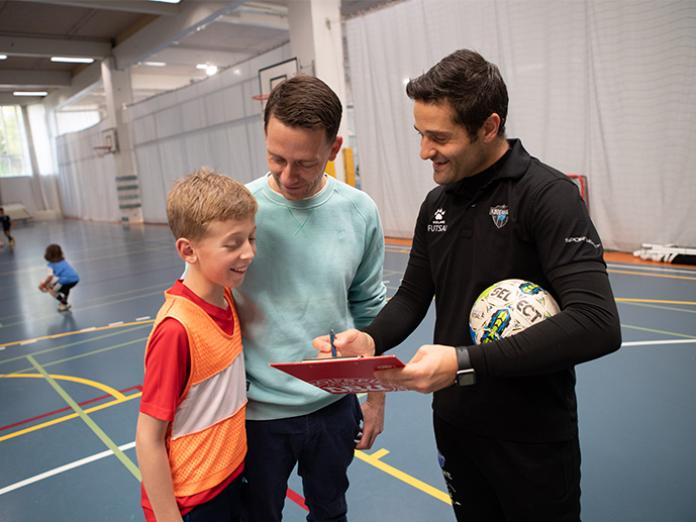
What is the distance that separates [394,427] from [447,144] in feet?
8.52

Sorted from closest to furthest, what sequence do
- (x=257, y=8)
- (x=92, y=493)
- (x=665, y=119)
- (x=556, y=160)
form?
(x=92, y=493), (x=665, y=119), (x=556, y=160), (x=257, y=8)

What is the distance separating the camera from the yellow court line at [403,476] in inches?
108

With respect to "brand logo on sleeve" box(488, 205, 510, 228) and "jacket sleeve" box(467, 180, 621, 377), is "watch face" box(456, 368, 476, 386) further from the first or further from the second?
"brand logo on sleeve" box(488, 205, 510, 228)

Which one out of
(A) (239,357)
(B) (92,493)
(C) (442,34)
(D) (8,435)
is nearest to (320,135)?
(A) (239,357)

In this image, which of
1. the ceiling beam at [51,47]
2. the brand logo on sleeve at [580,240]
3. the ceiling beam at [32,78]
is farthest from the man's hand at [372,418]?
the ceiling beam at [32,78]

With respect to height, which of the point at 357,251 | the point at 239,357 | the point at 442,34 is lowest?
the point at 239,357

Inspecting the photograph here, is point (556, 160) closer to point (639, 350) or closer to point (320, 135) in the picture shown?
point (639, 350)

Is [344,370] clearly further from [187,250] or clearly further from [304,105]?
[304,105]

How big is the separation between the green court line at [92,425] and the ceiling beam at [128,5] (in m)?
12.2

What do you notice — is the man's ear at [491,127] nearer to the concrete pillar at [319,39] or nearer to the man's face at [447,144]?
the man's face at [447,144]

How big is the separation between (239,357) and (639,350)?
3.94 m

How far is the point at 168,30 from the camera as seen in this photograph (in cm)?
1605

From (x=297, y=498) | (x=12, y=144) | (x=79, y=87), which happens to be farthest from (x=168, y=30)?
(x=12, y=144)

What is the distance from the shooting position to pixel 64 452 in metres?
3.57
